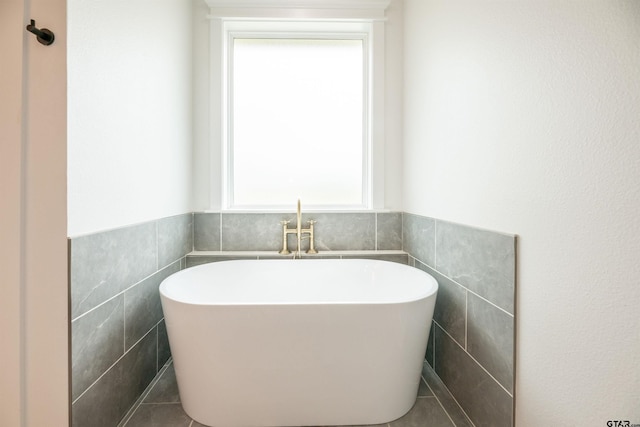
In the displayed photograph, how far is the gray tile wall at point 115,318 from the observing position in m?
1.04

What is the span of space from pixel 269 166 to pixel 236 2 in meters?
1.12

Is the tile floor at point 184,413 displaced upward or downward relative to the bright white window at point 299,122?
downward

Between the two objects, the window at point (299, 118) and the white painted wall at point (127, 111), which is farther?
the window at point (299, 118)

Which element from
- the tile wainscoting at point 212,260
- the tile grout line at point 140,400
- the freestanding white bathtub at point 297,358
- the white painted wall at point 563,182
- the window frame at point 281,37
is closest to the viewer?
the white painted wall at point 563,182

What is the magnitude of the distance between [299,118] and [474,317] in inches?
67.8

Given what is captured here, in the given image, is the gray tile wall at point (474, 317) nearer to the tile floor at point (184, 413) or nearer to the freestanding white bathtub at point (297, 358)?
the tile floor at point (184, 413)

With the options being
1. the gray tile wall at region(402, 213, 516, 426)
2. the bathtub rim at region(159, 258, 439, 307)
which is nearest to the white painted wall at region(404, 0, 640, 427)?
the gray tile wall at region(402, 213, 516, 426)

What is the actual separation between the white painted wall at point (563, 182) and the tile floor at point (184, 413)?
0.41 metres

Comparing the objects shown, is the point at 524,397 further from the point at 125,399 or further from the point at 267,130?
the point at 267,130

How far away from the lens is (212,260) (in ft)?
6.57
